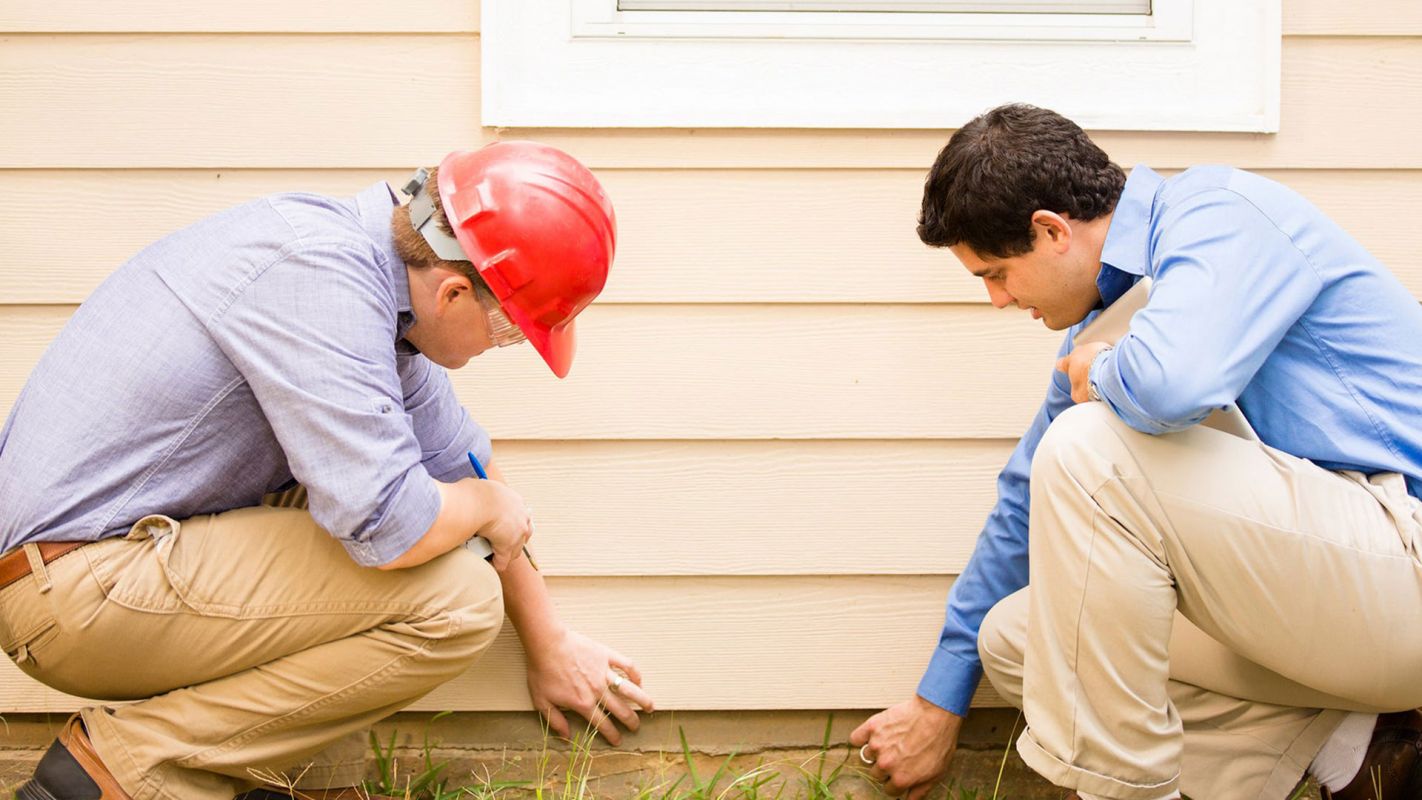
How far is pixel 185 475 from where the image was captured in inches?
69.7

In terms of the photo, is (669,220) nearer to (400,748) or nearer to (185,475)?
(185,475)

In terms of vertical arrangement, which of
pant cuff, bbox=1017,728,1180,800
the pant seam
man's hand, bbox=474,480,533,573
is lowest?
pant cuff, bbox=1017,728,1180,800

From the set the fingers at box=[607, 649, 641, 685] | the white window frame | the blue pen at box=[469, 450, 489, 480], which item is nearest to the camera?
the blue pen at box=[469, 450, 489, 480]

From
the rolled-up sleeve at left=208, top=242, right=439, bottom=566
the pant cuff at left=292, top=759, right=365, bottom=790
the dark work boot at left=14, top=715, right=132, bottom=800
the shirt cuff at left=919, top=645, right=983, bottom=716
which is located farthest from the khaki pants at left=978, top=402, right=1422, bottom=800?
the dark work boot at left=14, top=715, right=132, bottom=800

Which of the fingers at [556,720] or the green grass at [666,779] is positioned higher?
the fingers at [556,720]

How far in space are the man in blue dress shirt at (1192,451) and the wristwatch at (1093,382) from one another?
0.01m

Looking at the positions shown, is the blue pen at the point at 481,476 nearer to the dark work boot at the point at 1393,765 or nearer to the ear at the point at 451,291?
the ear at the point at 451,291

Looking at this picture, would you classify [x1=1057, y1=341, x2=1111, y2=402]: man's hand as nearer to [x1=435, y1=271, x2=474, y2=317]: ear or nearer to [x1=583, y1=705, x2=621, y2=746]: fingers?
[x1=435, y1=271, x2=474, y2=317]: ear

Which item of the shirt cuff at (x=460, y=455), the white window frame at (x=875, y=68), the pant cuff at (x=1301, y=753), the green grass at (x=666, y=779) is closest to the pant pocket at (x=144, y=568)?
the shirt cuff at (x=460, y=455)

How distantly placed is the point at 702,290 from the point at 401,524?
0.81m

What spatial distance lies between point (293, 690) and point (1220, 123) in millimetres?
1914

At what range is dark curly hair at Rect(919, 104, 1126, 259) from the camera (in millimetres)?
1834

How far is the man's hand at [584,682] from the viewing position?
7.50 ft

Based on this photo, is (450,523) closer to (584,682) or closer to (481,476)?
(481,476)
